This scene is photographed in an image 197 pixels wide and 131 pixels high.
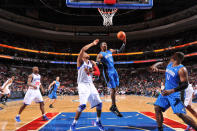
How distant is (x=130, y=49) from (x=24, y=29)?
21177 mm

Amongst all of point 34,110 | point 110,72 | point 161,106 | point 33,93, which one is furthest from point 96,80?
point 161,106

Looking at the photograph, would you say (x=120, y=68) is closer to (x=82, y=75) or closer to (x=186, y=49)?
(x=186, y=49)

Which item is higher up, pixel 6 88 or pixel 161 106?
pixel 161 106

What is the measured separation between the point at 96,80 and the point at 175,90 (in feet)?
89.2

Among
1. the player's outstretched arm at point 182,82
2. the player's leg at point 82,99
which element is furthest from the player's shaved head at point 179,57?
the player's leg at point 82,99

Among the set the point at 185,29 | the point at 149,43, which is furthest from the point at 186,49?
the point at 149,43

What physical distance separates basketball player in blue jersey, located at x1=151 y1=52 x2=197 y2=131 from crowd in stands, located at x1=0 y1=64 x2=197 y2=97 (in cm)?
1597

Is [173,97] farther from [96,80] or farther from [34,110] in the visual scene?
[96,80]

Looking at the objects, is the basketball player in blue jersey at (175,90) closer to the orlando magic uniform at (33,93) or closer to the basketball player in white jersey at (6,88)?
the orlando magic uniform at (33,93)

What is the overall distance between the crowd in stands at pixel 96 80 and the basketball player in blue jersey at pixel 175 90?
1597cm

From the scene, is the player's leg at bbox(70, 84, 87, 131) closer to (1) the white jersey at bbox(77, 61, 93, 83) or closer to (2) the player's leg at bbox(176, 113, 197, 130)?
(1) the white jersey at bbox(77, 61, 93, 83)

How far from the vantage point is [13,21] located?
2291cm

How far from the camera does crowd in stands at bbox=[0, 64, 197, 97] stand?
22281mm

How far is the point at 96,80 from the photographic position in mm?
30172
